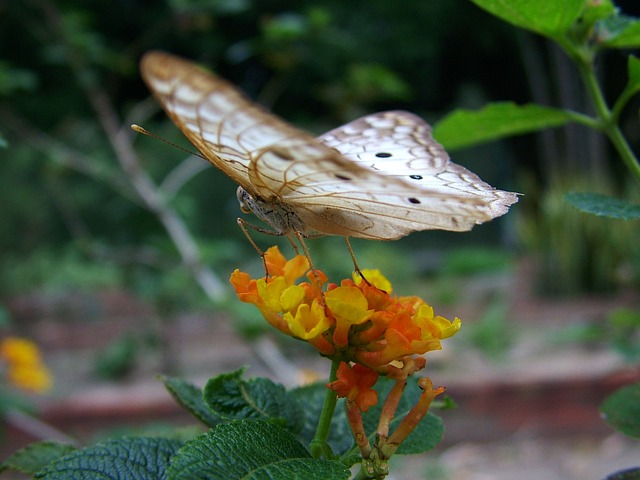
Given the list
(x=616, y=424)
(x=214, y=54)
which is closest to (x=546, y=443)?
(x=616, y=424)

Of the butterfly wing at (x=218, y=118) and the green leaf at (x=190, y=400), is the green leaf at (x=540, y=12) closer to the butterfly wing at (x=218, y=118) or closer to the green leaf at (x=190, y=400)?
the butterfly wing at (x=218, y=118)

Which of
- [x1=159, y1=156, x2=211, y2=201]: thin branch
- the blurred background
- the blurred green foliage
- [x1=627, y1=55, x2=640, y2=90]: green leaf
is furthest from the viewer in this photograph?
the blurred green foliage

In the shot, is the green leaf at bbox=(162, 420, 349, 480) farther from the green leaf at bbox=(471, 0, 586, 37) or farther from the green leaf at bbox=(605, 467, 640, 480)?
the green leaf at bbox=(471, 0, 586, 37)

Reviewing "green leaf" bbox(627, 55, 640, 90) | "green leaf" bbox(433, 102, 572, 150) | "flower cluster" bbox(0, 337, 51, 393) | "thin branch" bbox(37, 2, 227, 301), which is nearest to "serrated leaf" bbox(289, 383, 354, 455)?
"green leaf" bbox(433, 102, 572, 150)

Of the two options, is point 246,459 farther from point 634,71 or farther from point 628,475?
point 634,71

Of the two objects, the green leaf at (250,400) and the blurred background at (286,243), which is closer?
the green leaf at (250,400)

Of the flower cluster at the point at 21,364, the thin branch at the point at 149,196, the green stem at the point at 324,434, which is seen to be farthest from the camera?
the thin branch at the point at 149,196

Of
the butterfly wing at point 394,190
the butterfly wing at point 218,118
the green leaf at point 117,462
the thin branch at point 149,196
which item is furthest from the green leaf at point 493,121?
the thin branch at point 149,196
